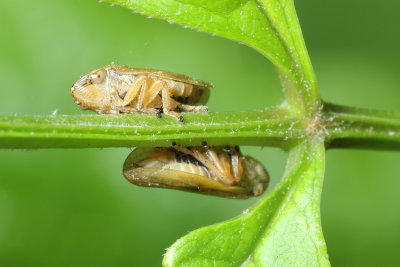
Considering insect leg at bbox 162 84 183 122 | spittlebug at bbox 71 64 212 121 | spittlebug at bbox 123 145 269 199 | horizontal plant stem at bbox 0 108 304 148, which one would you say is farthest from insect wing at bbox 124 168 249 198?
horizontal plant stem at bbox 0 108 304 148

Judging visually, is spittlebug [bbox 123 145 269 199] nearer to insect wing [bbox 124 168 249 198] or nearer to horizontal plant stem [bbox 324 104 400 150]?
insect wing [bbox 124 168 249 198]

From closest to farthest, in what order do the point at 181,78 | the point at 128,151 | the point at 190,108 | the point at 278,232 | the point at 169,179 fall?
the point at 278,232 → the point at 190,108 → the point at 181,78 → the point at 169,179 → the point at 128,151

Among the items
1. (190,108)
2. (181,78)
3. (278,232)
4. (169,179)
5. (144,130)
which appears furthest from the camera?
(169,179)

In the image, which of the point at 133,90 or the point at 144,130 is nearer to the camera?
the point at 144,130

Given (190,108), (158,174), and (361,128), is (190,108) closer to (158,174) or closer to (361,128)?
(158,174)

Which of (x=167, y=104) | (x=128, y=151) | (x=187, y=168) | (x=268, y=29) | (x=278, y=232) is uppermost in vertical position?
(x=268, y=29)

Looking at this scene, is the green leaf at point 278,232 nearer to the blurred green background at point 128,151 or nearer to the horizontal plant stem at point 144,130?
the horizontal plant stem at point 144,130

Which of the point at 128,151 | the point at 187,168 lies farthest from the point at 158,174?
the point at 128,151
